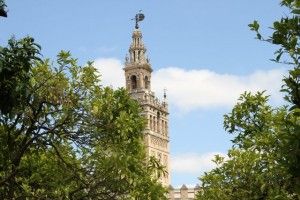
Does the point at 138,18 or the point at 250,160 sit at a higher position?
the point at 138,18

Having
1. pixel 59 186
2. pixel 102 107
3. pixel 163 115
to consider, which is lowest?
pixel 59 186

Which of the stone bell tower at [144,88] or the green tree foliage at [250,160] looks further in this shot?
the stone bell tower at [144,88]

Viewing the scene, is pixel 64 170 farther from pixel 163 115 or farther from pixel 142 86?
pixel 163 115

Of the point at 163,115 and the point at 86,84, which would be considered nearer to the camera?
the point at 86,84

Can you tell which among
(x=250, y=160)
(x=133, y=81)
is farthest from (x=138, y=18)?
(x=250, y=160)

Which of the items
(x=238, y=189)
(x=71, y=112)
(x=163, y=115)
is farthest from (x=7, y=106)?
(x=163, y=115)

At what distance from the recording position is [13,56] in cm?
1256

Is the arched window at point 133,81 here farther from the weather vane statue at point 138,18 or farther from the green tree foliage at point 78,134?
the green tree foliage at point 78,134

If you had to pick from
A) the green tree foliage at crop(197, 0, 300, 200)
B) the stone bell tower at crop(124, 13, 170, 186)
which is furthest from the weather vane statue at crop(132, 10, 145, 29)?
the green tree foliage at crop(197, 0, 300, 200)

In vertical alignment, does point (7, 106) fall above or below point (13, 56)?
below

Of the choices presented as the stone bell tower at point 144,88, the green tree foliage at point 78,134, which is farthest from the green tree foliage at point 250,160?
the stone bell tower at point 144,88

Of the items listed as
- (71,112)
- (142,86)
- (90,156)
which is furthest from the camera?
(142,86)

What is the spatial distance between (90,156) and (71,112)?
2026 millimetres

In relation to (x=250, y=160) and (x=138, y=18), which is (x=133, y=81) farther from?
(x=250, y=160)
